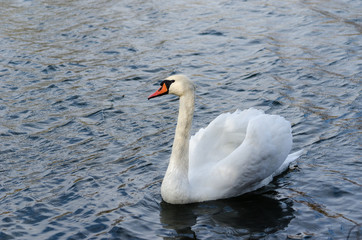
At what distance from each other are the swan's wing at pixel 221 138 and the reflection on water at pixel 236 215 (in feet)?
2.53

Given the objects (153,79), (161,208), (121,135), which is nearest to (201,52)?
(153,79)

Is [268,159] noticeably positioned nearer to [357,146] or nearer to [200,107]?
[357,146]

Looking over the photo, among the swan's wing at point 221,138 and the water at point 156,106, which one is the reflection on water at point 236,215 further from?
the swan's wing at point 221,138

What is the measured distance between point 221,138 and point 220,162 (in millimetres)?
626

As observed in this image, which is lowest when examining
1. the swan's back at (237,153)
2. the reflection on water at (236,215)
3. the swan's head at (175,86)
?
the reflection on water at (236,215)

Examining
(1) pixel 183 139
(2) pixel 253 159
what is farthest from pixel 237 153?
(1) pixel 183 139

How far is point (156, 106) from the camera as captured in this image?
11547 mm

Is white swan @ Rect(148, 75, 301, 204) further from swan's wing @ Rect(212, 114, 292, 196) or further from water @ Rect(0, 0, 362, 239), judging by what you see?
water @ Rect(0, 0, 362, 239)

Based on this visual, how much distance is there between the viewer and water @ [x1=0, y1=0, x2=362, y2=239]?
747 cm

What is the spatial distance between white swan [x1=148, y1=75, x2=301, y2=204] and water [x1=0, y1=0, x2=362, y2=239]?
0.67ft

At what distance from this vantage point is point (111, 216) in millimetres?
7551

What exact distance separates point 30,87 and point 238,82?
4.28m

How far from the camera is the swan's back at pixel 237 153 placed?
7.82 m

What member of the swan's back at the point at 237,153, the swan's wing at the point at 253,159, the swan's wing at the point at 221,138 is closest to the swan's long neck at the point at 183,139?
the swan's back at the point at 237,153
